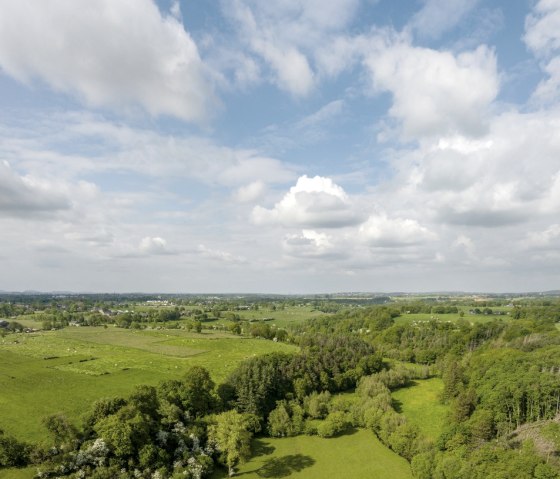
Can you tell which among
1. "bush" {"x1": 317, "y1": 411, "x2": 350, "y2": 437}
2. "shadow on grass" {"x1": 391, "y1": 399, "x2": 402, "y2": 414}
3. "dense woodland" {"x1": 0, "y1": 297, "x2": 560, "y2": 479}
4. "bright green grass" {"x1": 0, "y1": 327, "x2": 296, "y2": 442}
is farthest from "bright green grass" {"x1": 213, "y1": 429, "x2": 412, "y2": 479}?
"bright green grass" {"x1": 0, "y1": 327, "x2": 296, "y2": 442}

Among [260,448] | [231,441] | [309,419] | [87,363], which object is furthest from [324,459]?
[87,363]

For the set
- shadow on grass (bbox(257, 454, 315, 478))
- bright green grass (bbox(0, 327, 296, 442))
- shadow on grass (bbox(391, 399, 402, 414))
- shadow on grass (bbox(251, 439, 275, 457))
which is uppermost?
bright green grass (bbox(0, 327, 296, 442))

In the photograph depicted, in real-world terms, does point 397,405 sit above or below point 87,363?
below

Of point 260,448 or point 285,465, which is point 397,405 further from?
point 285,465

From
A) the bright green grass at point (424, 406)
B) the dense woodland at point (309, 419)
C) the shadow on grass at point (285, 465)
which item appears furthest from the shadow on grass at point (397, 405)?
the shadow on grass at point (285, 465)

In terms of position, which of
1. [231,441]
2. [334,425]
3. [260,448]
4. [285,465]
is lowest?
[260,448]

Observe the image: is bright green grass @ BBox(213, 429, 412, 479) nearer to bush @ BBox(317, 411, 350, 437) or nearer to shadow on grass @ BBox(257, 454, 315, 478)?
shadow on grass @ BBox(257, 454, 315, 478)
